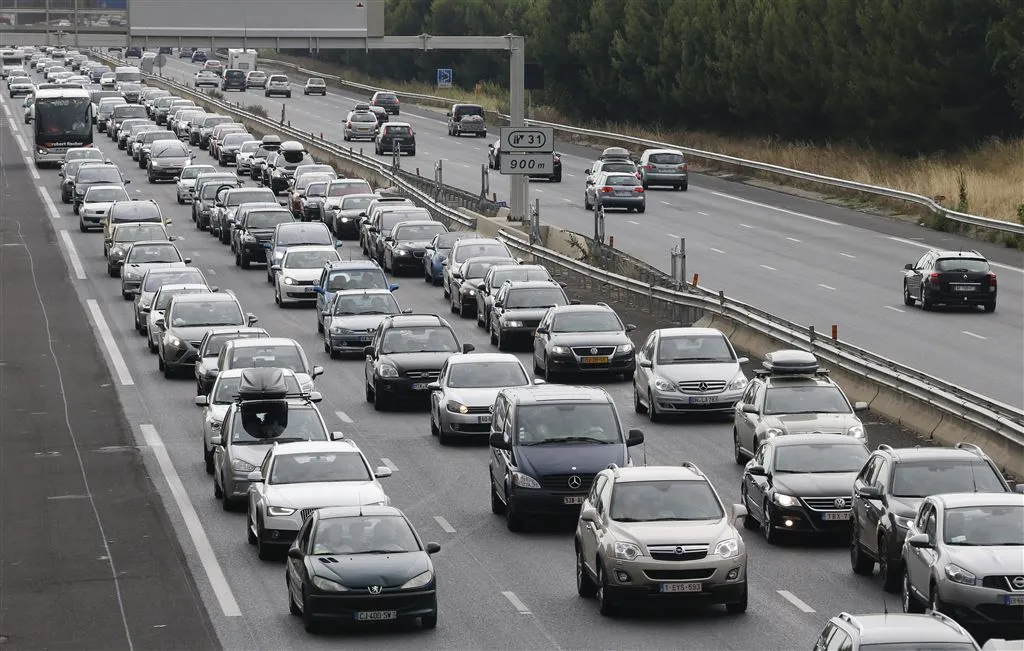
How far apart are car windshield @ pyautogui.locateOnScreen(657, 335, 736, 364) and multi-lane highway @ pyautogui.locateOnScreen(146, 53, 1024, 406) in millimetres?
4617

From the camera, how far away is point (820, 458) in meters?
23.5

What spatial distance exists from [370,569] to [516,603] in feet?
6.79

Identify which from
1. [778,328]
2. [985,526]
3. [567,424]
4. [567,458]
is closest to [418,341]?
[778,328]

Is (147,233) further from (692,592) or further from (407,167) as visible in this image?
(692,592)

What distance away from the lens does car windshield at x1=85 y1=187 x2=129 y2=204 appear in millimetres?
64750

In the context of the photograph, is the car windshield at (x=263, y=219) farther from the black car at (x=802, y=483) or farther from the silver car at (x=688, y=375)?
the black car at (x=802, y=483)

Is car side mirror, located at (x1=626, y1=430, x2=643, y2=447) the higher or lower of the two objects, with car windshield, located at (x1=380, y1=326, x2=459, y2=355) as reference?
higher

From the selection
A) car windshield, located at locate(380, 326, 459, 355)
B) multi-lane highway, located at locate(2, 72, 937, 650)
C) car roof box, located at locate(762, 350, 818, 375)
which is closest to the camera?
multi-lane highway, located at locate(2, 72, 937, 650)

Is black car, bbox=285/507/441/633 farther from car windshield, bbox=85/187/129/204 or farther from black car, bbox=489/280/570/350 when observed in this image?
car windshield, bbox=85/187/129/204

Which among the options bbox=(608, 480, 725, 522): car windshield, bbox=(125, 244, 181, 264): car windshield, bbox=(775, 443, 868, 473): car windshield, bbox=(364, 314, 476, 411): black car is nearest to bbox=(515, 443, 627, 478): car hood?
bbox=(775, 443, 868, 473): car windshield

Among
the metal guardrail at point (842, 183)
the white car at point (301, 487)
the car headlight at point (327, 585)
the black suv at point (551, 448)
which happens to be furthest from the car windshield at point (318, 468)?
the metal guardrail at point (842, 183)

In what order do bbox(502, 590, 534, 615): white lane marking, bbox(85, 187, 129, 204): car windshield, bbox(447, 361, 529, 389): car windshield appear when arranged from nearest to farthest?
bbox(502, 590, 534, 615): white lane marking
bbox(447, 361, 529, 389): car windshield
bbox(85, 187, 129, 204): car windshield

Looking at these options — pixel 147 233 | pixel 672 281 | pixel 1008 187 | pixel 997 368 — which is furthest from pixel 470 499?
pixel 1008 187

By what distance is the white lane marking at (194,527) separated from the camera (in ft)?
68.6
